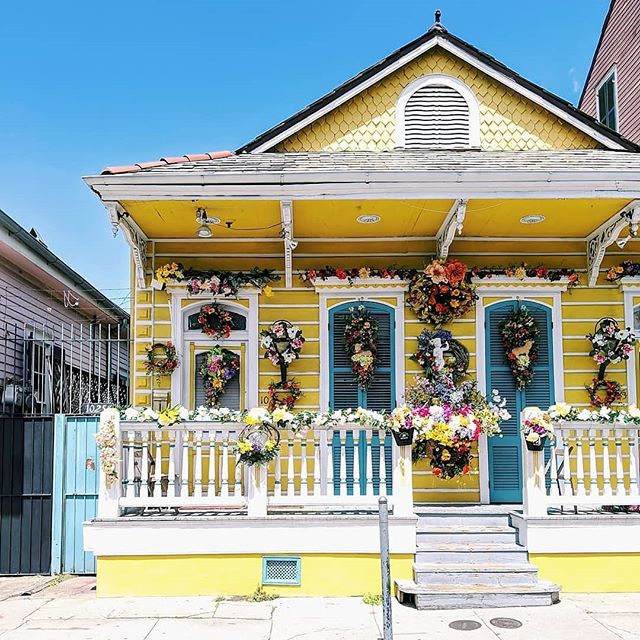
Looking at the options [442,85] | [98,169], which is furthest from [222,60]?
[98,169]

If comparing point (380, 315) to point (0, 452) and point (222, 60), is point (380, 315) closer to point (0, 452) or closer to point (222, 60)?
point (0, 452)

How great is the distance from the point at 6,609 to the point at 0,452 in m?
2.01

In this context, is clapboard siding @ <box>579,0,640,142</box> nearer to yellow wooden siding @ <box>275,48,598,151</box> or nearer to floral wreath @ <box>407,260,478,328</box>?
yellow wooden siding @ <box>275,48,598,151</box>

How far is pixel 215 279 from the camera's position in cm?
936

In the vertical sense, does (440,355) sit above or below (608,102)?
below

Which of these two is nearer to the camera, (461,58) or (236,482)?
(236,482)

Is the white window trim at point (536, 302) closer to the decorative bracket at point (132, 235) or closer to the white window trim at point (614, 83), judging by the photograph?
the decorative bracket at point (132, 235)

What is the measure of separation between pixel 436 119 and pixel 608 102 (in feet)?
25.7

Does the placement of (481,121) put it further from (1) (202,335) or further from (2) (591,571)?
(2) (591,571)

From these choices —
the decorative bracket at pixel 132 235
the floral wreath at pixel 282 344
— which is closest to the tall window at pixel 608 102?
the floral wreath at pixel 282 344

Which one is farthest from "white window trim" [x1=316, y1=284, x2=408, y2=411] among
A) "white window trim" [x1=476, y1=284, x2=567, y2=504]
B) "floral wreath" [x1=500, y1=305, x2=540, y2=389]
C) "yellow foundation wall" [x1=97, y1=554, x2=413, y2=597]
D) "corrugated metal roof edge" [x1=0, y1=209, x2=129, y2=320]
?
"corrugated metal roof edge" [x1=0, y1=209, x2=129, y2=320]

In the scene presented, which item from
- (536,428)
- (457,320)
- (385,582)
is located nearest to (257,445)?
(385,582)

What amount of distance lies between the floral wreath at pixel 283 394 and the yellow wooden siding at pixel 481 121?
3.09m

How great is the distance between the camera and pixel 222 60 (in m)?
14.1
